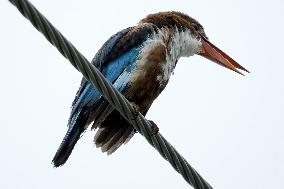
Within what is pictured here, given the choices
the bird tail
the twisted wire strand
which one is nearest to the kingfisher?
the bird tail

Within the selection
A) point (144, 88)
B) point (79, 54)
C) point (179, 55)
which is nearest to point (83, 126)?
point (144, 88)

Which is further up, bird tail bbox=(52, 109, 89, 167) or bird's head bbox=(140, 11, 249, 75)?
bird's head bbox=(140, 11, 249, 75)

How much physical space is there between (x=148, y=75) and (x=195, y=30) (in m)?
1.44

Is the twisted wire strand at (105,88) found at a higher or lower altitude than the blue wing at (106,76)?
lower

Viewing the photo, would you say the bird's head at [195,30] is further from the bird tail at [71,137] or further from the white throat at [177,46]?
the bird tail at [71,137]

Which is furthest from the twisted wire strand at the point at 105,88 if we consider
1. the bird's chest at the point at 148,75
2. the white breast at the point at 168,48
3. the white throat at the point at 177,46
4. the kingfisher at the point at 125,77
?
the white throat at the point at 177,46

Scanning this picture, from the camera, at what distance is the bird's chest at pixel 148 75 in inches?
243

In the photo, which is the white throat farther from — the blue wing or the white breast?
the blue wing

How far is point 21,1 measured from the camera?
3477mm

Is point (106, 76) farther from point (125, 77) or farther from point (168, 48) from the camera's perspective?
point (168, 48)

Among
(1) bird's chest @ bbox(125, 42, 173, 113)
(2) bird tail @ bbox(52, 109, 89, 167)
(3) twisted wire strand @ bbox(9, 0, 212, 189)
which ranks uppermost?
(1) bird's chest @ bbox(125, 42, 173, 113)

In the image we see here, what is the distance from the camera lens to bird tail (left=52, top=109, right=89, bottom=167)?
5.70 meters

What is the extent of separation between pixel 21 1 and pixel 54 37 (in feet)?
1.10

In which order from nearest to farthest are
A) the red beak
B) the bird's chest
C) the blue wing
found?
the blue wing
the bird's chest
the red beak
